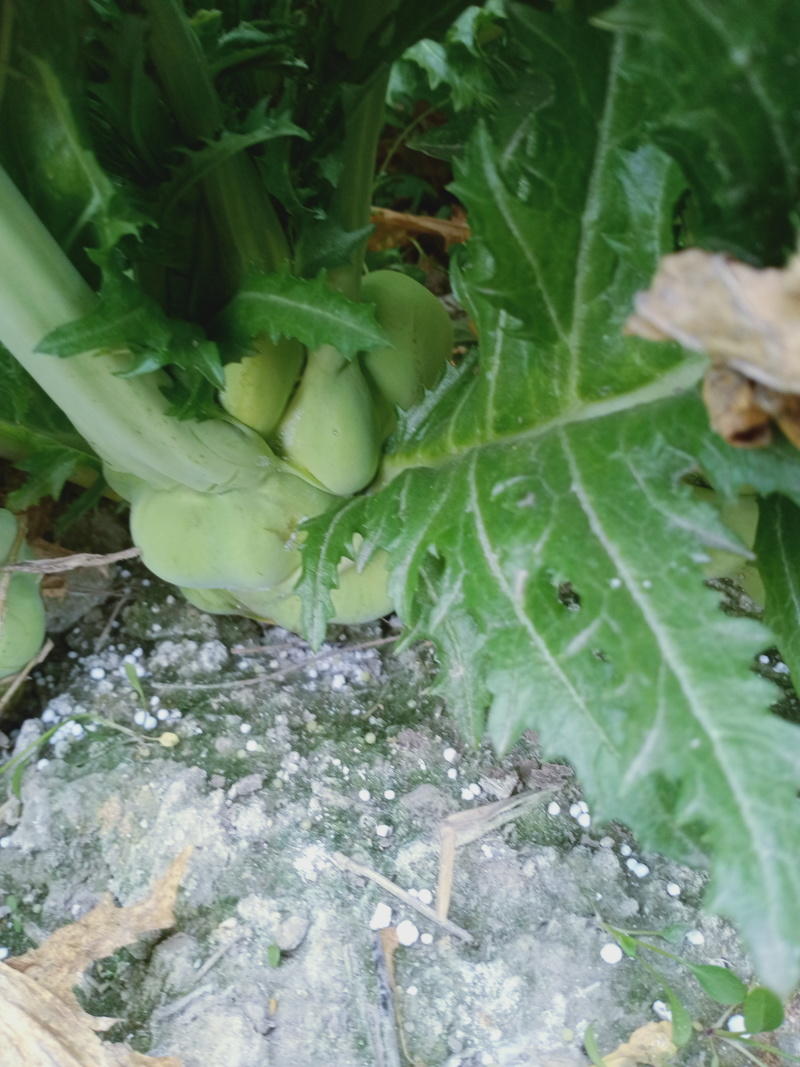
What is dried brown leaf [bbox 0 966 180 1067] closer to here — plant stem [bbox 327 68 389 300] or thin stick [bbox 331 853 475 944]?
thin stick [bbox 331 853 475 944]

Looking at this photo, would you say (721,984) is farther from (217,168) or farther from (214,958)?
(217,168)

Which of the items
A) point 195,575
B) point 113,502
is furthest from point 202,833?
point 113,502

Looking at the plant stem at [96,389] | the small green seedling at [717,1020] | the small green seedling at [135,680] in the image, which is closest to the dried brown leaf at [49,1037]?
the small green seedling at [135,680]

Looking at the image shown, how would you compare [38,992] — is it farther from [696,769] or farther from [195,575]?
[696,769]

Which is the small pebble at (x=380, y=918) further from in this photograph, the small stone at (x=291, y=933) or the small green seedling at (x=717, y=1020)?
the small green seedling at (x=717, y=1020)

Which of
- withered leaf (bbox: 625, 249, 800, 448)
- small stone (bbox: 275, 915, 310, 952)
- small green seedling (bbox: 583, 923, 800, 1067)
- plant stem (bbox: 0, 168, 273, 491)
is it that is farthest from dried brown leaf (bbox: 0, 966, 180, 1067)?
withered leaf (bbox: 625, 249, 800, 448)
